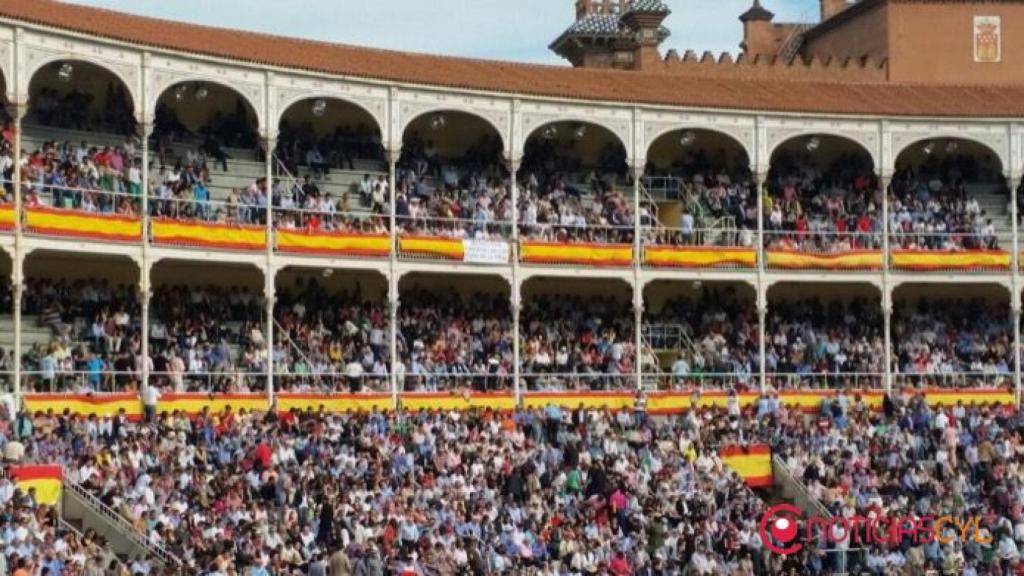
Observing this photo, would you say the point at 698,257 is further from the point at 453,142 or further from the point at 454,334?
the point at 453,142

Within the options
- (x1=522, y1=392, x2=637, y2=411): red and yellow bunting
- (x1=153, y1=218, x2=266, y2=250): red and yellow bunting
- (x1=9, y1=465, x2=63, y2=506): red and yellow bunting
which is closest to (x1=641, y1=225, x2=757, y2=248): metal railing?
(x1=522, y1=392, x2=637, y2=411): red and yellow bunting

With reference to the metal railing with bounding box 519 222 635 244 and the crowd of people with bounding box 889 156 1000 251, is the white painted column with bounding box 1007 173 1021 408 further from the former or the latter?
the metal railing with bounding box 519 222 635 244

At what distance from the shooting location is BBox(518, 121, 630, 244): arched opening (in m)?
49.8

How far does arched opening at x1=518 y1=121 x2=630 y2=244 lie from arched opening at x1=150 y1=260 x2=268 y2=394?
21.9 feet

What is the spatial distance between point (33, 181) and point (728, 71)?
27408 mm

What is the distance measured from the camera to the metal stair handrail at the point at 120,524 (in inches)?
1320

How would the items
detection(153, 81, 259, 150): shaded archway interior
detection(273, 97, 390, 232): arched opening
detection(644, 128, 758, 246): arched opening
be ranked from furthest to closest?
detection(644, 128, 758, 246): arched opening → detection(273, 97, 390, 232): arched opening → detection(153, 81, 259, 150): shaded archway interior

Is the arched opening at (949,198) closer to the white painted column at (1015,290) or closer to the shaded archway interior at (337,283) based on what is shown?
the white painted column at (1015,290)

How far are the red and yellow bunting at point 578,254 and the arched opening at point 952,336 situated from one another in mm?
7311

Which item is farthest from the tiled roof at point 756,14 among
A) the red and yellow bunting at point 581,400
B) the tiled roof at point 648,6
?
the red and yellow bunting at point 581,400

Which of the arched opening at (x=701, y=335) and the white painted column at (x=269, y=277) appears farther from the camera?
the arched opening at (x=701, y=335)

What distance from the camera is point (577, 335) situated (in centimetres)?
5059

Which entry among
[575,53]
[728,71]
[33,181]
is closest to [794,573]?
[33,181]

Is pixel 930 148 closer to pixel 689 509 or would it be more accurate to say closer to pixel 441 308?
pixel 441 308
